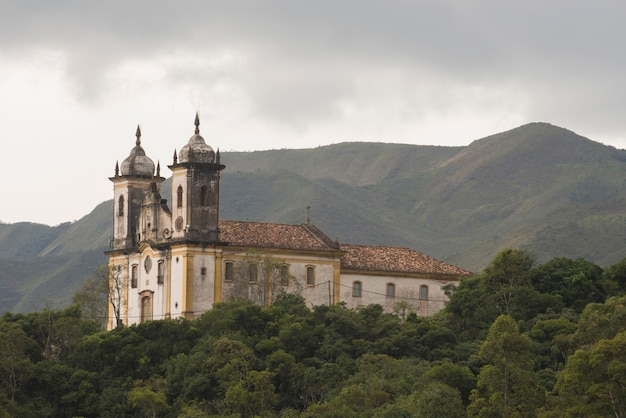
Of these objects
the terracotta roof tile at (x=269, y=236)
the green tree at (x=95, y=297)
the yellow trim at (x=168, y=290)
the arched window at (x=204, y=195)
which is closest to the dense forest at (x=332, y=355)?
the green tree at (x=95, y=297)

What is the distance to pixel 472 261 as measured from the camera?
488ft

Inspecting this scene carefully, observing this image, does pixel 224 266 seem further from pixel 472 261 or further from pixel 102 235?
pixel 102 235

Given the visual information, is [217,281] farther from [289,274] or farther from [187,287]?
[289,274]

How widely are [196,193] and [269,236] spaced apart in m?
4.87

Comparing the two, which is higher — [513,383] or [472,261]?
[472,261]

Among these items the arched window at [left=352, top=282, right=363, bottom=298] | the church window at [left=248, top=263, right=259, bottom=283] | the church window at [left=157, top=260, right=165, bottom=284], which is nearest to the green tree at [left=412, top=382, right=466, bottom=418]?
the church window at [left=248, top=263, right=259, bottom=283]

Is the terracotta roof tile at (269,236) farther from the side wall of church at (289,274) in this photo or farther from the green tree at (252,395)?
the green tree at (252,395)

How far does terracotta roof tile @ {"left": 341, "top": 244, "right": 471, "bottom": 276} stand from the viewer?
273 feet

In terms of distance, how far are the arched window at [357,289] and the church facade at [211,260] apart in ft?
0.18

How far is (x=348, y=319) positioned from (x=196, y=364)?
8.53m

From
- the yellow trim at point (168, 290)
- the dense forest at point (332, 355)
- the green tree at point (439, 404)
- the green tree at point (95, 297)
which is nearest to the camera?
the green tree at point (439, 404)

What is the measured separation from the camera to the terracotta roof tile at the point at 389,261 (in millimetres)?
83250

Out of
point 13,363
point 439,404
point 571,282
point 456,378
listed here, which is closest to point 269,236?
point 571,282

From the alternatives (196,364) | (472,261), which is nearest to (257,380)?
(196,364)
